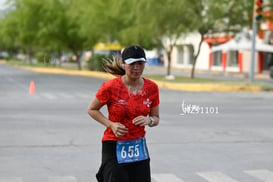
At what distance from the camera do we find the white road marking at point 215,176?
25.6 feet

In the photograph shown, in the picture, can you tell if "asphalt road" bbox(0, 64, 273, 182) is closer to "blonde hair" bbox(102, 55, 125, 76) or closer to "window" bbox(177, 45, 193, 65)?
"blonde hair" bbox(102, 55, 125, 76)

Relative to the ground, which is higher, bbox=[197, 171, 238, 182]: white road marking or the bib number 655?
the bib number 655

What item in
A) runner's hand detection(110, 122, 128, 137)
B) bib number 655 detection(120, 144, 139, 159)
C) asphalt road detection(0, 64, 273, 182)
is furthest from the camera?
asphalt road detection(0, 64, 273, 182)

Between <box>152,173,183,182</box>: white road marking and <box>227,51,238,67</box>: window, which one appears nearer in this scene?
<box>152,173,183,182</box>: white road marking

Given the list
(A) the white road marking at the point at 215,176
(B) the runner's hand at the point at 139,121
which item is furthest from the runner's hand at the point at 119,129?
(A) the white road marking at the point at 215,176

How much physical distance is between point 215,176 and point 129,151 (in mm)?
3457

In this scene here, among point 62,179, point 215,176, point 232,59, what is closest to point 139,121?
point 62,179

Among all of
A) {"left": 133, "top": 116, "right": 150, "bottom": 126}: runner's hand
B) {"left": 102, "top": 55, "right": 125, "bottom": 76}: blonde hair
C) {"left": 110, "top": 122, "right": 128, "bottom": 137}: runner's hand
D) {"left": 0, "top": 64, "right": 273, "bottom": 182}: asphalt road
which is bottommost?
{"left": 0, "top": 64, "right": 273, "bottom": 182}: asphalt road

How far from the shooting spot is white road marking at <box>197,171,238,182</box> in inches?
308

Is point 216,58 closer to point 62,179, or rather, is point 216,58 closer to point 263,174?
point 263,174

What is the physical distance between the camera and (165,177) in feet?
26.2

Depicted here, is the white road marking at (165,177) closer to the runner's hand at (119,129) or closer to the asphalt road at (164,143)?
the asphalt road at (164,143)

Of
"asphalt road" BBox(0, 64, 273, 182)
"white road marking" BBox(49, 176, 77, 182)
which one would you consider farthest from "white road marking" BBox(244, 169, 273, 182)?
"white road marking" BBox(49, 176, 77, 182)

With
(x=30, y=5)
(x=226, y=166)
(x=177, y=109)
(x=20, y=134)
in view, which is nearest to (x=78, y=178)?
(x=226, y=166)
